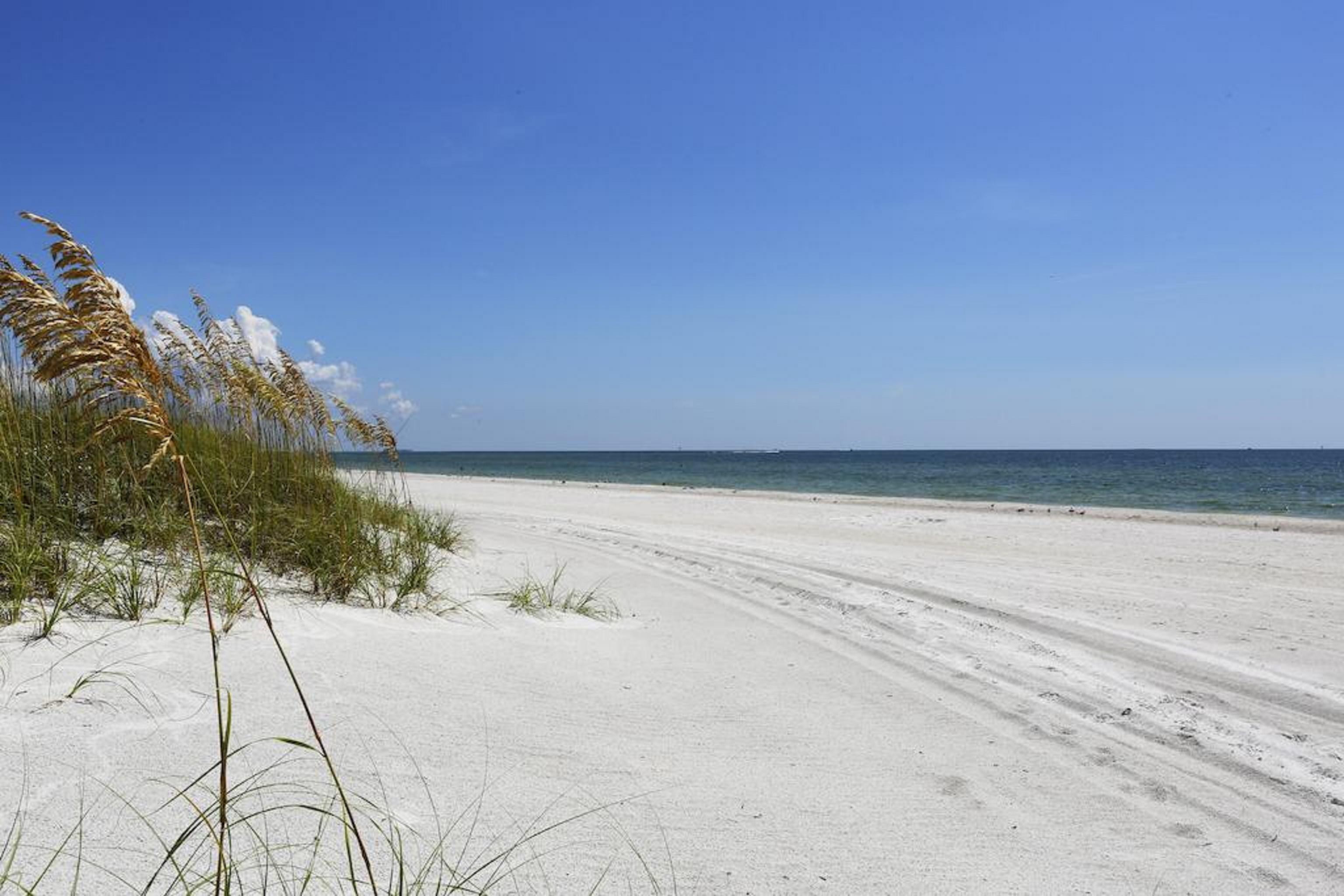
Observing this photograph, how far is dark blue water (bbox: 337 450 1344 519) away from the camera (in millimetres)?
23500

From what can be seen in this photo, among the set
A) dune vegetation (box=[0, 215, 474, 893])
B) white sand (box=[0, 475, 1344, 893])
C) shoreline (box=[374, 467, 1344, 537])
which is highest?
dune vegetation (box=[0, 215, 474, 893])

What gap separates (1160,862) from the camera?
2.63 m

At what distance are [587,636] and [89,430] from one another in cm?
333

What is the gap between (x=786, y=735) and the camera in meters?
3.60

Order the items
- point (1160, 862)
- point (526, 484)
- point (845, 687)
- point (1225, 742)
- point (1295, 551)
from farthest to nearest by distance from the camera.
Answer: point (526, 484), point (1295, 551), point (845, 687), point (1225, 742), point (1160, 862)

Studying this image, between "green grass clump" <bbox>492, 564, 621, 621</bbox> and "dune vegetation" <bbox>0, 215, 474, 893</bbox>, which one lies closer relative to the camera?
"dune vegetation" <bbox>0, 215, 474, 893</bbox>

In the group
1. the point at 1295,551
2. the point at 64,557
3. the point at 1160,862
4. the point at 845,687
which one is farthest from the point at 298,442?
the point at 1295,551

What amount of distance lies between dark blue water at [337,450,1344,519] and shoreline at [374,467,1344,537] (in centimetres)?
137

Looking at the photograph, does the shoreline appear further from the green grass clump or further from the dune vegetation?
the green grass clump

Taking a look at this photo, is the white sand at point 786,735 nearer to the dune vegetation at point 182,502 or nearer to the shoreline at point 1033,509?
the dune vegetation at point 182,502

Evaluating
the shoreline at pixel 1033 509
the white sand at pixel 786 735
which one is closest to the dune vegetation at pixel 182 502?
the white sand at pixel 786 735

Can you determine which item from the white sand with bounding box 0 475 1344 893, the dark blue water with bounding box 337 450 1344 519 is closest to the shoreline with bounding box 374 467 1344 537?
the dark blue water with bounding box 337 450 1344 519

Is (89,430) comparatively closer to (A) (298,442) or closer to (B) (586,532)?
(A) (298,442)

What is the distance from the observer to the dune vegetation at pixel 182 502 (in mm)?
1847
